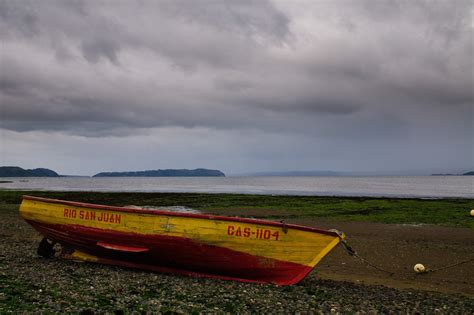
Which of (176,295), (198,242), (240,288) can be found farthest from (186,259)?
(176,295)

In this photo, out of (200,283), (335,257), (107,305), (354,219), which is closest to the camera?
(107,305)

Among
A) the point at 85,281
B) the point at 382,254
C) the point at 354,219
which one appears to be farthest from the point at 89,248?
the point at 354,219

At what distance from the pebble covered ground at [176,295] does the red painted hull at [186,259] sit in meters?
0.32

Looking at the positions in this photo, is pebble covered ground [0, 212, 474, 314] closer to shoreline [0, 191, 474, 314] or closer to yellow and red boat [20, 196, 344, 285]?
shoreline [0, 191, 474, 314]

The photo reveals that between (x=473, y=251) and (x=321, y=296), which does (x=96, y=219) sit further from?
(x=473, y=251)

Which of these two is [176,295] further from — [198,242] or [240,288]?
[198,242]

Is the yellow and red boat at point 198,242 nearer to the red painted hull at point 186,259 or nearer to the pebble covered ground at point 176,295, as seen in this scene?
the red painted hull at point 186,259

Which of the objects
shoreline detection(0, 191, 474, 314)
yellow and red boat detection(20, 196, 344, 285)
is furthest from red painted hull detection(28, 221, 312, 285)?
shoreline detection(0, 191, 474, 314)

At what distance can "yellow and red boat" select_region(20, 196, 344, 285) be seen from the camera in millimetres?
10258

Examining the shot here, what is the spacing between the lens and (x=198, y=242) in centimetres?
1077

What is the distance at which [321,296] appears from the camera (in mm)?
9406

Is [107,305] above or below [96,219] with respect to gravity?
below

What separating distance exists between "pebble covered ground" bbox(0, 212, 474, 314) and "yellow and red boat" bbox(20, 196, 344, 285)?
1.28ft

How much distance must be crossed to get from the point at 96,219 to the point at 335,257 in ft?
29.6
